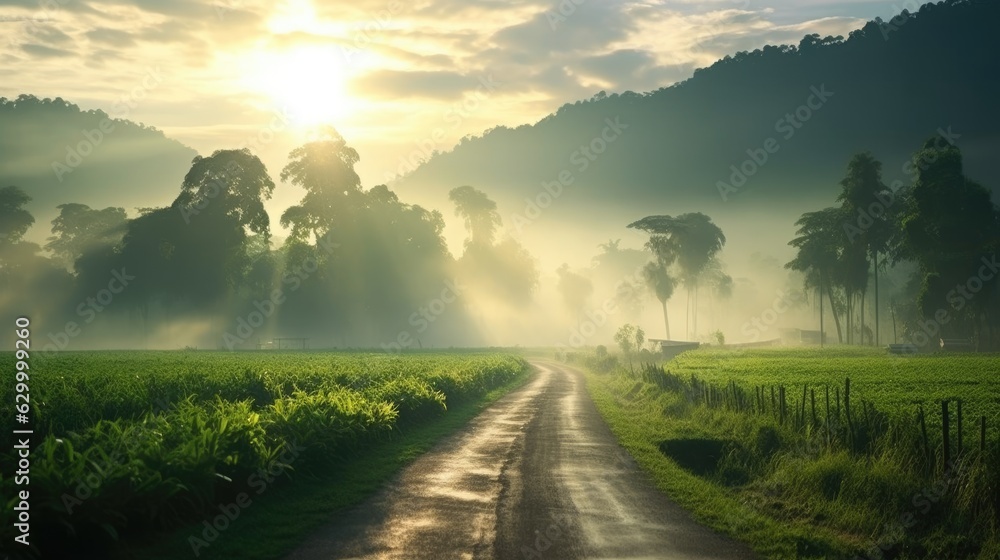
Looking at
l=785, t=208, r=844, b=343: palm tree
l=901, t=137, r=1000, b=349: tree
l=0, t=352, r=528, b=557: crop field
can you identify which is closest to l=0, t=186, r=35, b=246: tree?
l=0, t=352, r=528, b=557: crop field

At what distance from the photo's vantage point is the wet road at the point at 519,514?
10711mm

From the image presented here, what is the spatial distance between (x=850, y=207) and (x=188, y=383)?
7554 cm

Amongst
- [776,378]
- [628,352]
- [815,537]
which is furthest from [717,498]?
[628,352]

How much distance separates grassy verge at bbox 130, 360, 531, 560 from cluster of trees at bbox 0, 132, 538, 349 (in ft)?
210

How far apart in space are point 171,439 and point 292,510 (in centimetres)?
250

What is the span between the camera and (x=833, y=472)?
1505 cm

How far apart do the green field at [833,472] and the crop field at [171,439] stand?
762cm

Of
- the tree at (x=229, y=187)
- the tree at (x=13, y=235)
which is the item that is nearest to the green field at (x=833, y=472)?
the tree at (x=229, y=187)

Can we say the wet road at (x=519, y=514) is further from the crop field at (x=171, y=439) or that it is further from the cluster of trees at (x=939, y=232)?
the cluster of trees at (x=939, y=232)

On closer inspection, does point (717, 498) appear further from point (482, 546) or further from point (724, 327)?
point (724, 327)

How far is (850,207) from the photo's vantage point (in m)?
81.9

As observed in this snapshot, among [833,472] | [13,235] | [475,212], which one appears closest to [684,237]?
[475,212]

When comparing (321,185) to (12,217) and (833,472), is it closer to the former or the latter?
(12,217)

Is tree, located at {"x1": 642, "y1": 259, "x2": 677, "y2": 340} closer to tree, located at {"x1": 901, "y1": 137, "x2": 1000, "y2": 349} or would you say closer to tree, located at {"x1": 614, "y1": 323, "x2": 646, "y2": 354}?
tree, located at {"x1": 614, "y1": 323, "x2": 646, "y2": 354}
